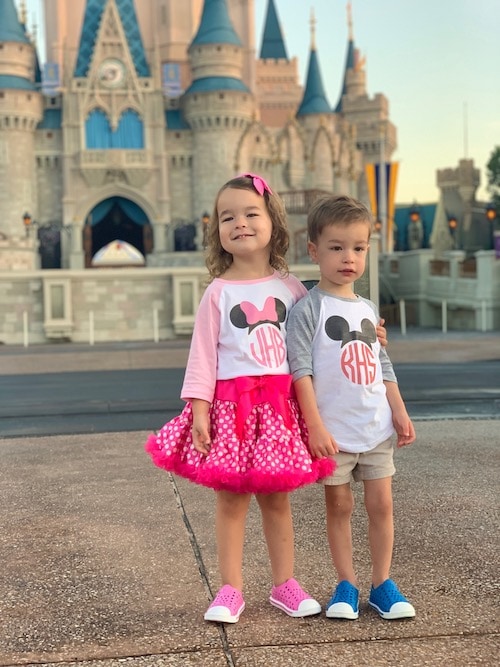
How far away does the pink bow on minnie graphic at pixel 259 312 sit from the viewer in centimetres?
283

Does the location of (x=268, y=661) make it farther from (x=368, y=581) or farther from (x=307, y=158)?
(x=307, y=158)

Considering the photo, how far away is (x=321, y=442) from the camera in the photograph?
2.69 metres

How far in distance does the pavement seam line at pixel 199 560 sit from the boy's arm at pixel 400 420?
30.0 inches

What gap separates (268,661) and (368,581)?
2.52 feet

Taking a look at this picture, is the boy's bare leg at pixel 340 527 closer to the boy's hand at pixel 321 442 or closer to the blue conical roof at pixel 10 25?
the boy's hand at pixel 321 442

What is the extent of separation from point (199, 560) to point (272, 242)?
116 cm

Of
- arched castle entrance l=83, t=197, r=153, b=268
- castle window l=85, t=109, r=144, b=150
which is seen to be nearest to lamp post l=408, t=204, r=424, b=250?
arched castle entrance l=83, t=197, r=153, b=268

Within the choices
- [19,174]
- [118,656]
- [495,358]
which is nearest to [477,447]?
[118,656]

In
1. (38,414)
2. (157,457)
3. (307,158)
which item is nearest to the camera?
(157,457)

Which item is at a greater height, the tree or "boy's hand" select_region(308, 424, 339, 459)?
the tree

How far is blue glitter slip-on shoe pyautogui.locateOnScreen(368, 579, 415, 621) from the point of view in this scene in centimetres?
265

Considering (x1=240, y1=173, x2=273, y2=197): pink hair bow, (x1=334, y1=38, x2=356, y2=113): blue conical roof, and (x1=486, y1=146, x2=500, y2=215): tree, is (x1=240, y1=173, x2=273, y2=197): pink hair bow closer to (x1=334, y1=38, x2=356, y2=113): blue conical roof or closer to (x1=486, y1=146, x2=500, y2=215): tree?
(x1=486, y1=146, x2=500, y2=215): tree

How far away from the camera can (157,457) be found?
111 inches

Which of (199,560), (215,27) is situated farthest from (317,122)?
(199,560)
